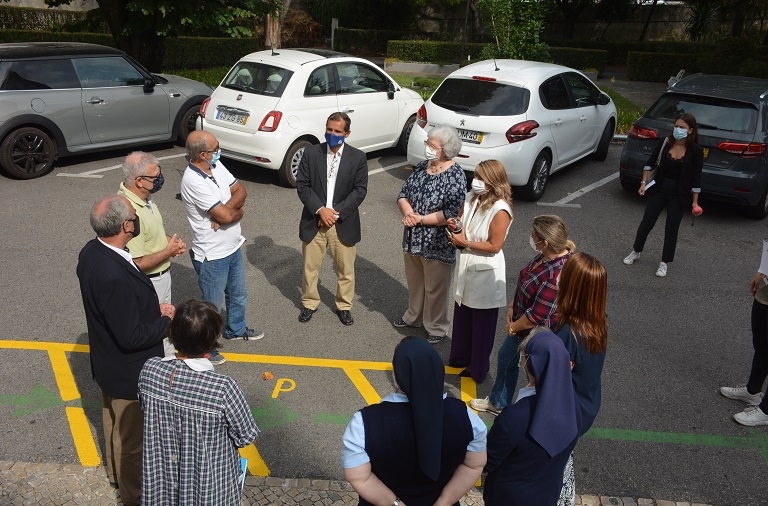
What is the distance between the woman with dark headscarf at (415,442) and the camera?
8.35 feet

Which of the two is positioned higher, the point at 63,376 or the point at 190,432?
the point at 190,432

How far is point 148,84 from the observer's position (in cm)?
1102

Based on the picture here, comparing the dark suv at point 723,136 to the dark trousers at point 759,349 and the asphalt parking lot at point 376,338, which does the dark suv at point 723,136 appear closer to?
the asphalt parking lot at point 376,338

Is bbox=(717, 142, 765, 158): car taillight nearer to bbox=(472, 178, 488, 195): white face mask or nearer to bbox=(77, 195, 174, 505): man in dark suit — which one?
bbox=(472, 178, 488, 195): white face mask

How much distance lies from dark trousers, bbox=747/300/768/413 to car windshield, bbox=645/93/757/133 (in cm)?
463

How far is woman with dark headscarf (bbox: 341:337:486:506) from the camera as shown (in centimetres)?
254

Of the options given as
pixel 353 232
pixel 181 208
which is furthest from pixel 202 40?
pixel 353 232

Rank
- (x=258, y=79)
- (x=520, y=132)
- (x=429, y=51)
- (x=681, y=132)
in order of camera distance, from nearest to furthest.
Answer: (x=681, y=132) → (x=520, y=132) → (x=258, y=79) → (x=429, y=51)

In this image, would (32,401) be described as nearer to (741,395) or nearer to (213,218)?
(213,218)

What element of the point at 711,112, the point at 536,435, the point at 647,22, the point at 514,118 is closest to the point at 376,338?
the point at 536,435

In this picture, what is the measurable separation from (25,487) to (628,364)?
14.9 ft

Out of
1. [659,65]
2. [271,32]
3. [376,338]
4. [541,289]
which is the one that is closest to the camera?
[541,289]

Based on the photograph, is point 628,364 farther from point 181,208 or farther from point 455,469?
point 181,208

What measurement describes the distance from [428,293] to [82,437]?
2.86 metres
